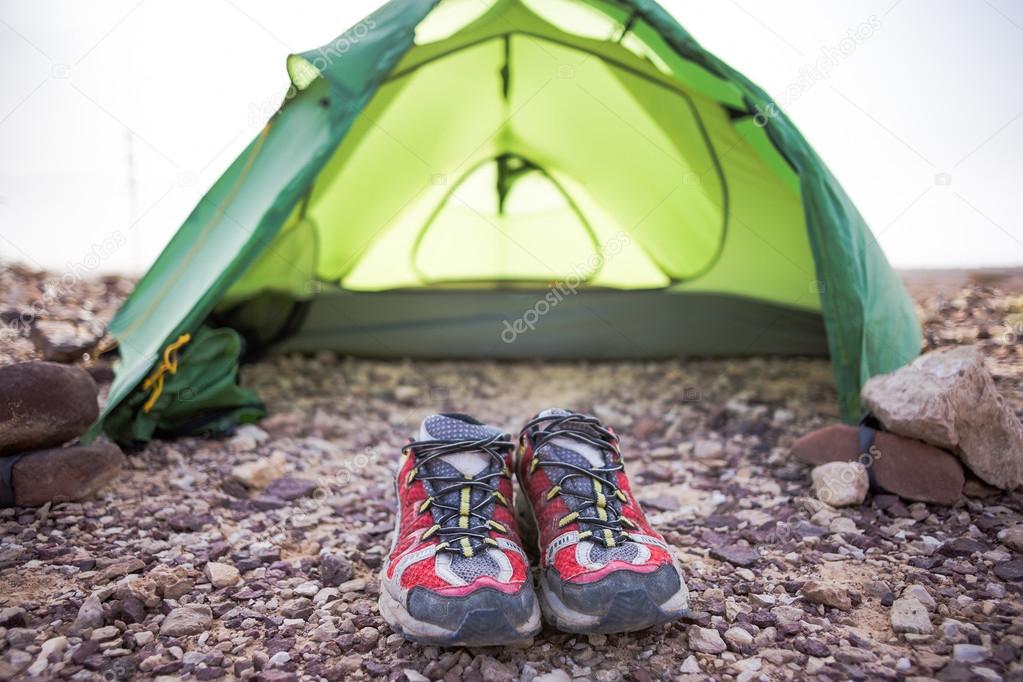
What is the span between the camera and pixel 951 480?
1.92 meters

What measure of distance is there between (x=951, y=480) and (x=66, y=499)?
230 cm

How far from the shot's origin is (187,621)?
58.3 inches

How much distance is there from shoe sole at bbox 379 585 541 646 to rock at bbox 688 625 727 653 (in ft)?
1.00

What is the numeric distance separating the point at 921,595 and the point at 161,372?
218 cm

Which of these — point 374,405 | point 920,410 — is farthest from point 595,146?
point 920,410

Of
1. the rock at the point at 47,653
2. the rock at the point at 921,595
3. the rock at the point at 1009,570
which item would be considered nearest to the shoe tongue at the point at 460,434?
the rock at the point at 47,653

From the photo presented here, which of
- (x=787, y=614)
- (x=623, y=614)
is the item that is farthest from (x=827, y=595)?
(x=623, y=614)

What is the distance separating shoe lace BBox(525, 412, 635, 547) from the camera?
1.54 m

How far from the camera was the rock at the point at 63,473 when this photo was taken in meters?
1.90

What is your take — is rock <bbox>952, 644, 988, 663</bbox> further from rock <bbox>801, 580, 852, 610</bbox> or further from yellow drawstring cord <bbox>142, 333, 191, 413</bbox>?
yellow drawstring cord <bbox>142, 333, 191, 413</bbox>

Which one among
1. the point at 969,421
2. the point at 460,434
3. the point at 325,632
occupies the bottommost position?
the point at 325,632

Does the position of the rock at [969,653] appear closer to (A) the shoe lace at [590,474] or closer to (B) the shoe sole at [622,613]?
(B) the shoe sole at [622,613]

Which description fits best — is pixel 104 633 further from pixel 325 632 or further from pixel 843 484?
pixel 843 484

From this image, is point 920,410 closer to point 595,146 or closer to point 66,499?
point 595,146
